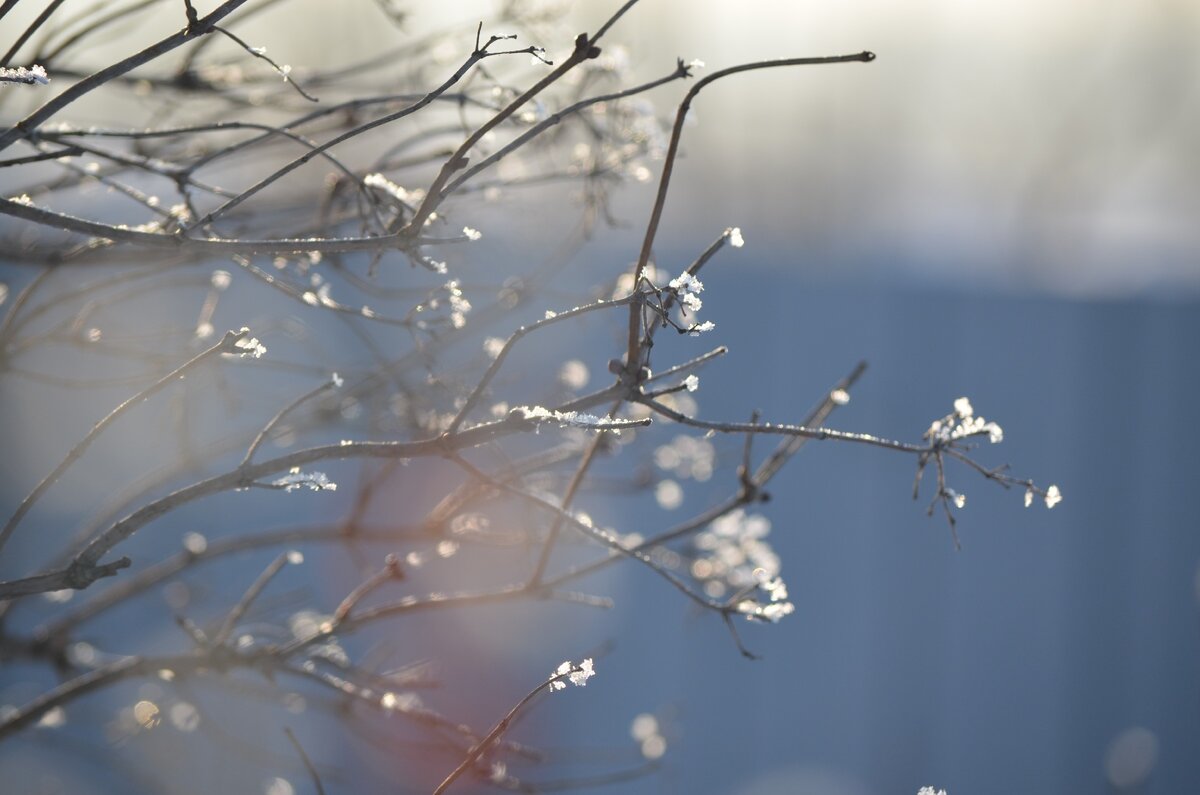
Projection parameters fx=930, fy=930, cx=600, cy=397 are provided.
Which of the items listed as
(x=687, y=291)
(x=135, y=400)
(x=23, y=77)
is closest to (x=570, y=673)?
(x=687, y=291)

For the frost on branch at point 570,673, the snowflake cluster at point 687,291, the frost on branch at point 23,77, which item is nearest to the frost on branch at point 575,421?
the snowflake cluster at point 687,291

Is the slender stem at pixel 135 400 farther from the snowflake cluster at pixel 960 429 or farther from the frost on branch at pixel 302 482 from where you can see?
the snowflake cluster at pixel 960 429

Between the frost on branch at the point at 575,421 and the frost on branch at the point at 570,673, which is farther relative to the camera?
the frost on branch at the point at 570,673

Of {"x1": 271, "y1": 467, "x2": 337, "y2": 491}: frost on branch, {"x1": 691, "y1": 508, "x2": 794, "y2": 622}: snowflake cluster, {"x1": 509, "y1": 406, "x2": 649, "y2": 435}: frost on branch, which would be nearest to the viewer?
{"x1": 509, "y1": 406, "x2": 649, "y2": 435}: frost on branch

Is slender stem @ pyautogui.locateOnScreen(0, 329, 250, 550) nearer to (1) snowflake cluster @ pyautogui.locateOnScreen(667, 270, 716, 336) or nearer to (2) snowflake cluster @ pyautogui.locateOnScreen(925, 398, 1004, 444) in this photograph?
(1) snowflake cluster @ pyautogui.locateOnScreen(667, 270, 716, 336)

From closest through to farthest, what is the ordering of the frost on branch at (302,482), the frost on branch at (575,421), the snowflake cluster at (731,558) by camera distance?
the frost on branch at (575,421), the frost on branch at (302,482), the snowflake cluster at (731,558)

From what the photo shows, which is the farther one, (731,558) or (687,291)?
(731,558)

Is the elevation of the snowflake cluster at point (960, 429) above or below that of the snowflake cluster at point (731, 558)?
above

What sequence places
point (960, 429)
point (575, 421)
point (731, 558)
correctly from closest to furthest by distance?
point (575, 421)
point (960, 429)
point (731, 558)

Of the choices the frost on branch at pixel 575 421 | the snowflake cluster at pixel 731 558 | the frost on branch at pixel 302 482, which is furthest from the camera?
the snowflake cluster at pixel 731 558

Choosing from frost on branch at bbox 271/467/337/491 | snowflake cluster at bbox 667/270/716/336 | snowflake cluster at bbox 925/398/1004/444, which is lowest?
frost on branch at bbox 271/467/337/491

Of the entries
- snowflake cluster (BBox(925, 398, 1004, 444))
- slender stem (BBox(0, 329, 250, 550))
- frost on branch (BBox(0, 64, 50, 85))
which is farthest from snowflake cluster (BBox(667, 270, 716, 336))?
frost on branch (BBox(0, 64, 50, 85))

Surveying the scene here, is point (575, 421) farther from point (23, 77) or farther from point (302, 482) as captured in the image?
point (23, 77)
